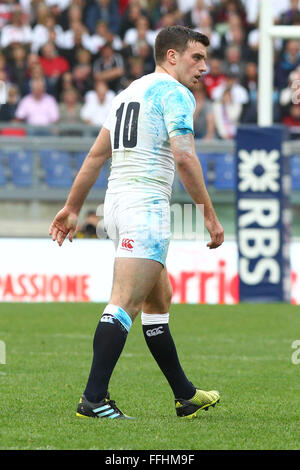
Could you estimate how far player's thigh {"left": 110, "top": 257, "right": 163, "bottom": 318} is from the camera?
532cm

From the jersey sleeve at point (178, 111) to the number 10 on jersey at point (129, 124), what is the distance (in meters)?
0.18

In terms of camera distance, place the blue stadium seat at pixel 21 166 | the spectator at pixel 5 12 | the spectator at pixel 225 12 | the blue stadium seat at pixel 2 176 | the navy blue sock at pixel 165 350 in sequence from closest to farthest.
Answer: the navy blue sock at pixel 165 350 → the blue stadium seat at pixel 21 166 → the blue stadium seat at pixel 2 176 → the spectator at pixel 225 12 → the spectator at pixel 5 12

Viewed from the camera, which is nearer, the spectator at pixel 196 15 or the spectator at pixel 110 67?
the spectator at pixel 110 67

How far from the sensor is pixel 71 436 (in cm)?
488

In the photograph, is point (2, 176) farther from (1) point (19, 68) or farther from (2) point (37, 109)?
(1) point (19, 68)

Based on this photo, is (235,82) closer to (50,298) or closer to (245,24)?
(245,24)

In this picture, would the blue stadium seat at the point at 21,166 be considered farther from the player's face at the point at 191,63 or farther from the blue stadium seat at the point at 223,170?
the player's face at the point at 191,63

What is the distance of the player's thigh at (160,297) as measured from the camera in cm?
566

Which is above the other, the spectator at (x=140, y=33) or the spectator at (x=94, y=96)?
the spectator at (x=140, y=33)

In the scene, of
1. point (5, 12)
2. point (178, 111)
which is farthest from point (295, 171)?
point (178, 111)

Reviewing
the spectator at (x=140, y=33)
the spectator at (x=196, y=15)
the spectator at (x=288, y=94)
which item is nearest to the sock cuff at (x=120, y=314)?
the spectator at (x=288, y=94)

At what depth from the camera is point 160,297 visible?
5.68 meters
